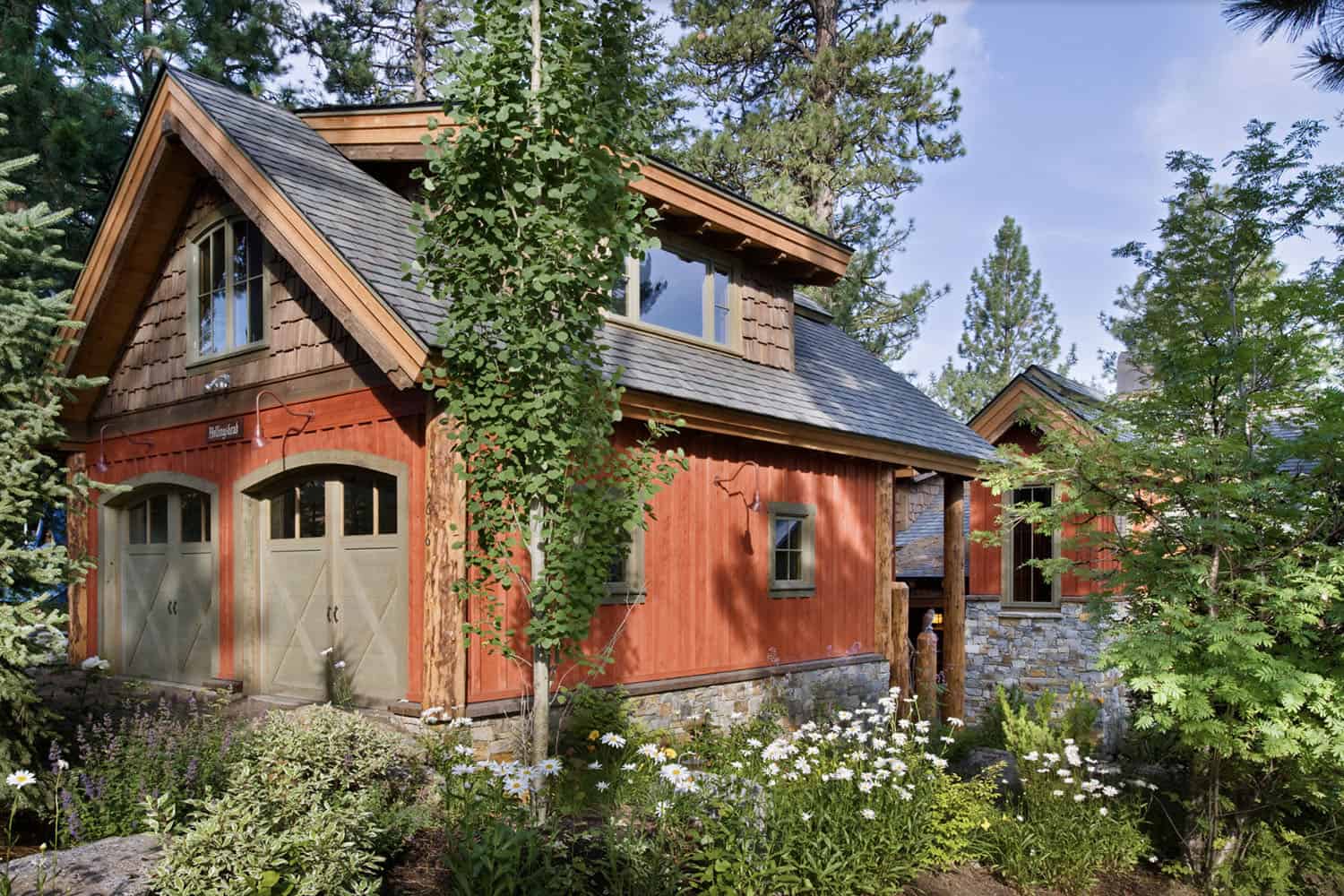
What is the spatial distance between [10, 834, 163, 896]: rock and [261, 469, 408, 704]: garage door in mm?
3084

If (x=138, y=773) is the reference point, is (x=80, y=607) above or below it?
above

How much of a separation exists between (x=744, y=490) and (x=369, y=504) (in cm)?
389

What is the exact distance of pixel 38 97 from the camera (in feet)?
53.5

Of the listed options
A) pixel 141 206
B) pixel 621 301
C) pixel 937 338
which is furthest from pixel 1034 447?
pixel 937 338

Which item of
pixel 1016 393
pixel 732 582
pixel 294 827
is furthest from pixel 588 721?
pixel 1016 393

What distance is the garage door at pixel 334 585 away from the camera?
793 centimetres

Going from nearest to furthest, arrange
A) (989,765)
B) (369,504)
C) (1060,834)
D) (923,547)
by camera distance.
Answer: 1. (1060,834)
2. (369,504)
3. (989,765)
4. (923,547)

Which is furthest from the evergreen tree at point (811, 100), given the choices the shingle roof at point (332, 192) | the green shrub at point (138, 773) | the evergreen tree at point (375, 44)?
the green shrub at point (138, 773)

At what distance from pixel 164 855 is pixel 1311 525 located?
21.9ft

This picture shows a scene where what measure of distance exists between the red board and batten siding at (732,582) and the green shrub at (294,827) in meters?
1.96

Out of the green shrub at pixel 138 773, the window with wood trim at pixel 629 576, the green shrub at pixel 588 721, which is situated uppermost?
the window with wood trim at pixel 629 576

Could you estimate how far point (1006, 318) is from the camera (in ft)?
114

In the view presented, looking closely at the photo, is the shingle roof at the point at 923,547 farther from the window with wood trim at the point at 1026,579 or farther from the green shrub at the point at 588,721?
the green shrub at the point at 588,721

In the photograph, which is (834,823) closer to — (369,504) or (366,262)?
(369,504)
